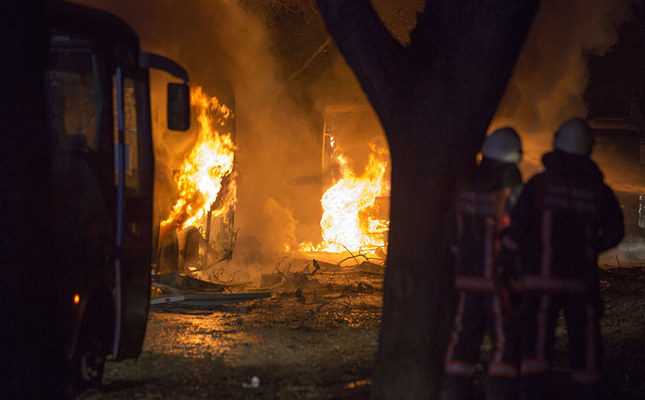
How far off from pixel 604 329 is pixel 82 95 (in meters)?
5.99

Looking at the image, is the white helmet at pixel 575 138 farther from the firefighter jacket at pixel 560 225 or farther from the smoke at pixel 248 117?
the smoke at pixel 248 117

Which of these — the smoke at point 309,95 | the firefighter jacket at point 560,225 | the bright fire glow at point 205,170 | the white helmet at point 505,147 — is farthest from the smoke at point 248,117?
the firefighter jacket at point 560,225

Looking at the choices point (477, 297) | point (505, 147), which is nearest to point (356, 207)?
point (505, 147)

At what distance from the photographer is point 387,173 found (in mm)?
19078

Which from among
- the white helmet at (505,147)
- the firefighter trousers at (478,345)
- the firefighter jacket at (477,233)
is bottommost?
the firefighter trousers at (478,345)

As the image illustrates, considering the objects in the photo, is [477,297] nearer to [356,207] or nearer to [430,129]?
[430,129]

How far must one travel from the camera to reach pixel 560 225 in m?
3.74

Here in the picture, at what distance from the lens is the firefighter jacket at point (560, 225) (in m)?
3.72

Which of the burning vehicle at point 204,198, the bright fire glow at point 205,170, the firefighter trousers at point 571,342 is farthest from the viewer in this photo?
the bright fire glow at point 205,170

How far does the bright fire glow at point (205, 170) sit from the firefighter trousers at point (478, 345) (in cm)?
803

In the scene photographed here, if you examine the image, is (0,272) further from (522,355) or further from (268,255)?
(268,255)

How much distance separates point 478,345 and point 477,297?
1.01 feet

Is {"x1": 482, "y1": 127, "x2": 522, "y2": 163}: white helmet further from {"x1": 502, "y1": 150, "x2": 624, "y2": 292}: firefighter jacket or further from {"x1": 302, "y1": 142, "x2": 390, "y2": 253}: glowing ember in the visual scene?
{"x1": 302, "y1": 142, "x2": 390, "y2": 253}: glowing ember

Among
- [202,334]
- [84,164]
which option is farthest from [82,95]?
[202,334]
